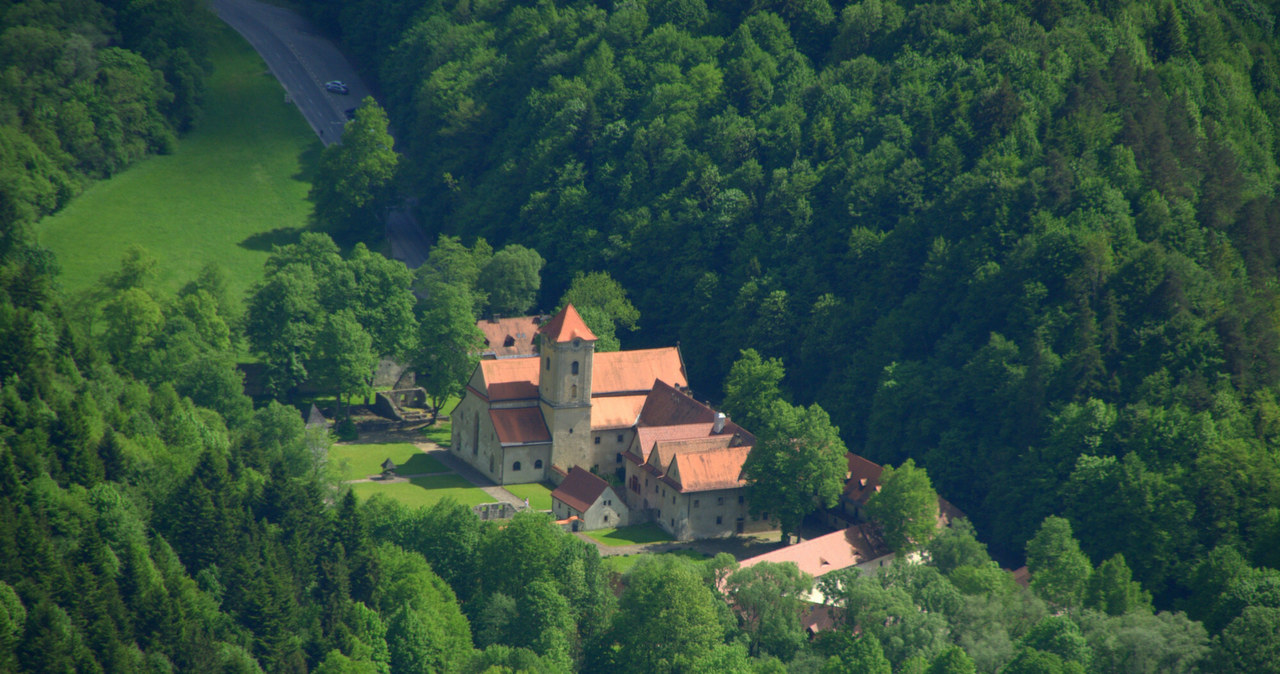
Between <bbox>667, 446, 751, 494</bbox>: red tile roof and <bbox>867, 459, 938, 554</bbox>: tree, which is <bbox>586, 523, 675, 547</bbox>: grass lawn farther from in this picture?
<bbox>867, 459, 938, 554</bbox>: tree

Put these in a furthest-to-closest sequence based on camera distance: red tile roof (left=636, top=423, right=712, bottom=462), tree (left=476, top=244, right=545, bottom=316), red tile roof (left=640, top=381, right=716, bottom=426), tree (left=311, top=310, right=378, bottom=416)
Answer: tree (left=476, top=244, right=545, bottom=316) → tree (left=311, top=310, right=378, bottom=416) → red tile roof (left=640, top=381, right=716, bottom=426) → red tile roof (left=636, top=423, right=712, bottom=462)

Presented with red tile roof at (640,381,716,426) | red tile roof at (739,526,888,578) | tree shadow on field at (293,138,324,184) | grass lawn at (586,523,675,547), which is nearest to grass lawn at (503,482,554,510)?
grass lawn at (586,523,675,547)

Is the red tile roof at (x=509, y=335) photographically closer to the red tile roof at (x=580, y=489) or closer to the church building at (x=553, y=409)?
the church building at (x=553, y=409)

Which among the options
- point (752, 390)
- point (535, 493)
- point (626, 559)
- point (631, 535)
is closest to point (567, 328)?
point (535, 493)

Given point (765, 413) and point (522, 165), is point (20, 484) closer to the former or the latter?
point (765, 413)

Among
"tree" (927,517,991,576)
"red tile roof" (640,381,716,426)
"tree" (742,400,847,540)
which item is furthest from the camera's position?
"red tile roof" (640,381,716,426)

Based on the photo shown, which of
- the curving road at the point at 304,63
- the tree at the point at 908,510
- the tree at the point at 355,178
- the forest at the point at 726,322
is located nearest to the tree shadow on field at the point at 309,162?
the curving road at the point at 304,63
